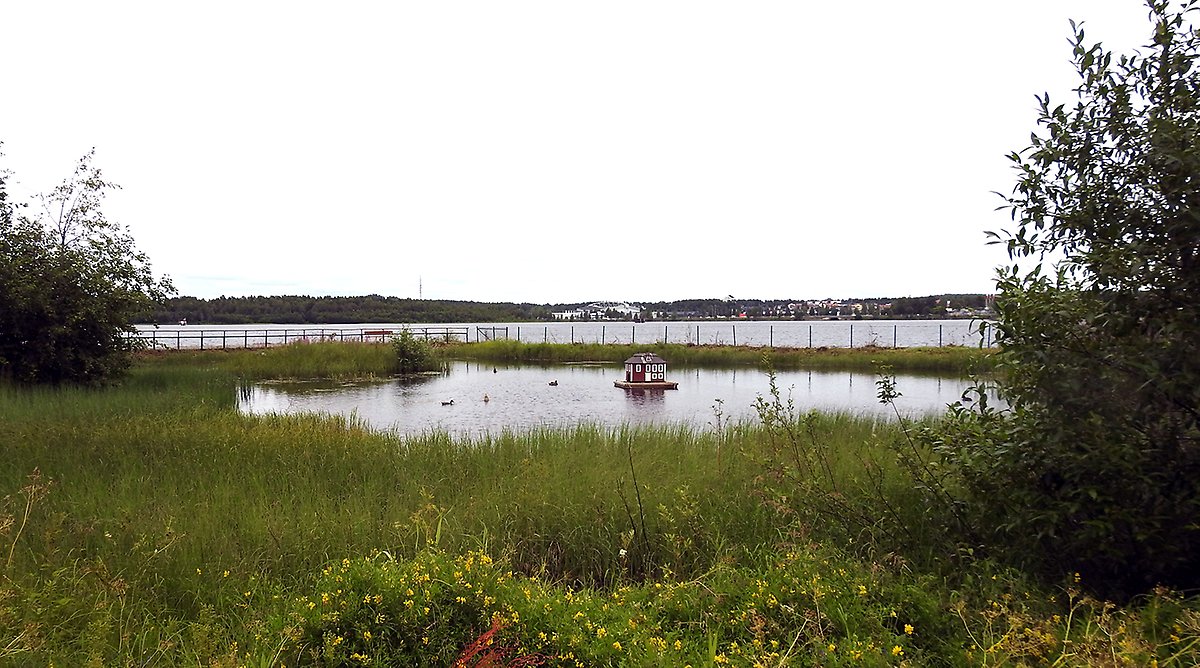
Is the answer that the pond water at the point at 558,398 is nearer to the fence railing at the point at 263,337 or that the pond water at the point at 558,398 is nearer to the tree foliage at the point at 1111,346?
the fence railing at the point at 263,337

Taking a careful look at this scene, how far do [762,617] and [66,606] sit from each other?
12.3 ft

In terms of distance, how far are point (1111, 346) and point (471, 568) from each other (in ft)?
11.2

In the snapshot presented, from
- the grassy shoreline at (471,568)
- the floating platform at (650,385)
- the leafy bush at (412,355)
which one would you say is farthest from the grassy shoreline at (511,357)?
the grassy shoreline at (471,568)

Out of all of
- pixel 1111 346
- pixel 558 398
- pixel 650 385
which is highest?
pixel 1111 346

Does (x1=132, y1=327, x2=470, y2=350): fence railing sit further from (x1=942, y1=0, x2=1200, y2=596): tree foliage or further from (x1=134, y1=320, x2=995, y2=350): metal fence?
(x1=942, y1=0, x2=1200, y2=596): tree foliage

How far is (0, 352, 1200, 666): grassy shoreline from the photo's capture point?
308cm

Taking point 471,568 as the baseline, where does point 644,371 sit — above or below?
below

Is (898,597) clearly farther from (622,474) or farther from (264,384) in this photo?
(264,384)

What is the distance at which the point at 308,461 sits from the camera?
8047mm

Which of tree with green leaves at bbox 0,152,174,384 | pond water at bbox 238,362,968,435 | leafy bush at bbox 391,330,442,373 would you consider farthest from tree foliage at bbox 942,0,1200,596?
leafy bush at bbox 391,330,442,373

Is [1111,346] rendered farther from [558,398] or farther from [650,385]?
[650,385]

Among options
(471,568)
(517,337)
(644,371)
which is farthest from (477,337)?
(471,568)

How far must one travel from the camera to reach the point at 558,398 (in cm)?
2091

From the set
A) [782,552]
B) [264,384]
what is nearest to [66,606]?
[782,552]
